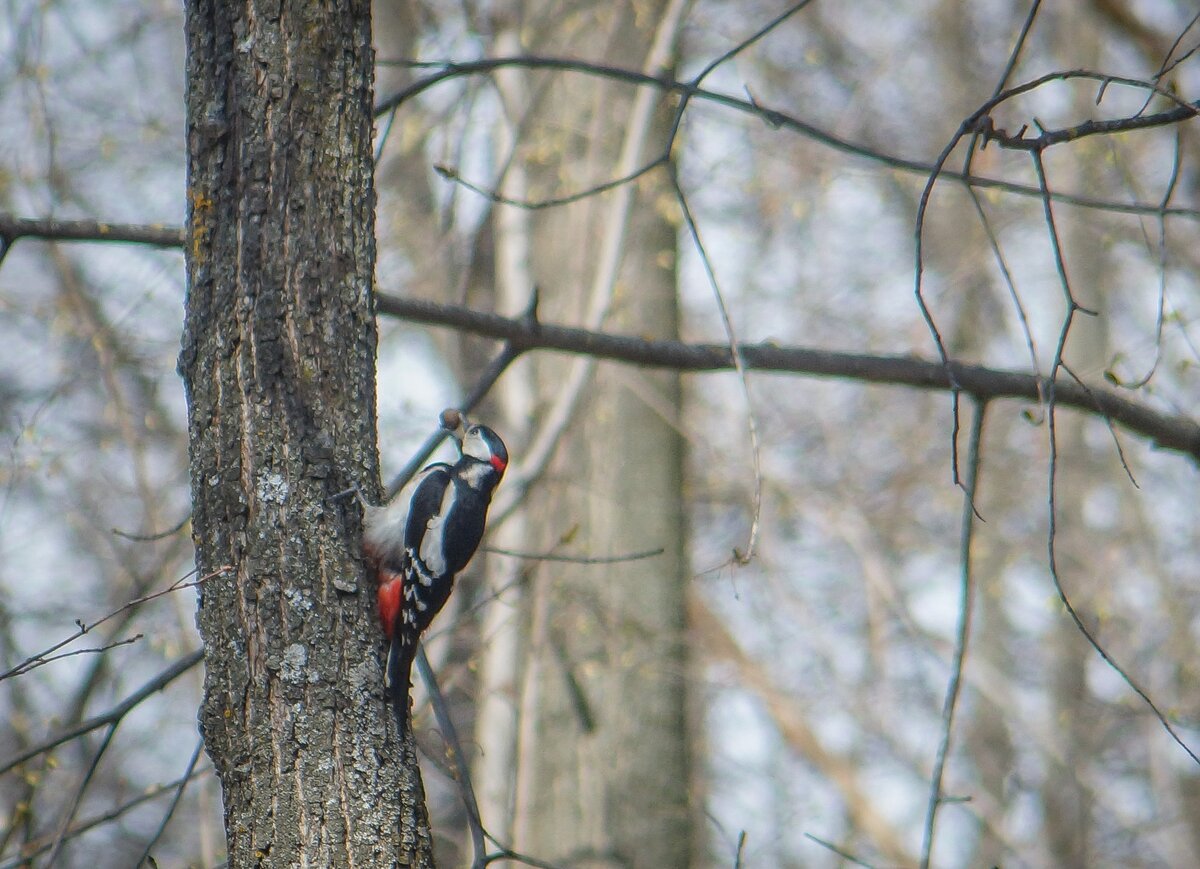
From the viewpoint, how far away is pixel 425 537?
337 cm

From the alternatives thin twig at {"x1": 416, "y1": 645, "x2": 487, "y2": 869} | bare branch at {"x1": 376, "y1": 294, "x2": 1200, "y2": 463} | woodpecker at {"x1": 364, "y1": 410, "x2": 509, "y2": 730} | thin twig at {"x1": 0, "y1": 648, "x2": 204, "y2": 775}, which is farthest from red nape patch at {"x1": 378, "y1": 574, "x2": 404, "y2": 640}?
bare branch at {"x1": 376, "y1": 294, "x2": 1200, "y2": 463}

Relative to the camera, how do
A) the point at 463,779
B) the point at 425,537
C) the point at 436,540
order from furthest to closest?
the point at 436,540
the point at 425,537
the point at 463,779

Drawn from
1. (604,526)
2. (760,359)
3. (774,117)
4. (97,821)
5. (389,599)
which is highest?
(604,526)

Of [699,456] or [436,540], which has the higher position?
[699,456]

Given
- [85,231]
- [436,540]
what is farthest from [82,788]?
[85,231]

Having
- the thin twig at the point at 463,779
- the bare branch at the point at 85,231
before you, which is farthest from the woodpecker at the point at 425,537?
the bare branch at the point at 85,231

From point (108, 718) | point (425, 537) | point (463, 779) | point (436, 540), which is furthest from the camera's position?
point (436, 540)

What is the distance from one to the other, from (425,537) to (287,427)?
935 mm

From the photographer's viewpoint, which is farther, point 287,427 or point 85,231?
point 85,231

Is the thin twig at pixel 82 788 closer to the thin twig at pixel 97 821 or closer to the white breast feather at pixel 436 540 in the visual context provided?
the thin twig at pixel 97 821

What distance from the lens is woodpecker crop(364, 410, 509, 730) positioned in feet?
9.02

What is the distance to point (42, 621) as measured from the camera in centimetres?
897

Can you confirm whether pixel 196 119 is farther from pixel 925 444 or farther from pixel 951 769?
pixel 951 769

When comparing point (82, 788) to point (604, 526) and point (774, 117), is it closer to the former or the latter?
point (774, 117)
